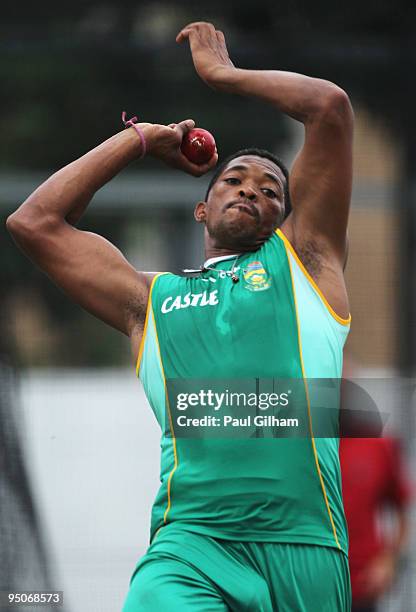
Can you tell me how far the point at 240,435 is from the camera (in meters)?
3.24

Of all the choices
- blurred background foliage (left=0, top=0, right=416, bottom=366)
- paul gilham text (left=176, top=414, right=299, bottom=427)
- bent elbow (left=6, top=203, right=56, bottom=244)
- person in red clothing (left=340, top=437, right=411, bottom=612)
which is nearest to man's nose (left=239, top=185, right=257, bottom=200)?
bent elbow (left=6, top=203, right=56, bottom=244)

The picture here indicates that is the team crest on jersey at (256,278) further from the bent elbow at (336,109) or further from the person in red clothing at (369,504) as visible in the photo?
the person in red clothing at (369,504)

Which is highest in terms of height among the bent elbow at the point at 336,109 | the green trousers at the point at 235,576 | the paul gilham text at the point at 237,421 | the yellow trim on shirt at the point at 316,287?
the bent elbow at the point at 336,109

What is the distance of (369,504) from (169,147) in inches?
73.6

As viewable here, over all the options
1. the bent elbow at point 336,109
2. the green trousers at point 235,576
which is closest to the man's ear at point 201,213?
the bent elbow at point 336,109

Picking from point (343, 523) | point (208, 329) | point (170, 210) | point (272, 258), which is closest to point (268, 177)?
point (272, 258)

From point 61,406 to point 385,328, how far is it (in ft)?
5.39

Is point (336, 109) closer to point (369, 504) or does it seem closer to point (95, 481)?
point (369, 504)

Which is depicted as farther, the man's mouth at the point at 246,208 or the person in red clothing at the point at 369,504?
the person in red clothing at the point at 369,504

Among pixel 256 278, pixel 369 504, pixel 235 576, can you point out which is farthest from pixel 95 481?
pixel 235 576

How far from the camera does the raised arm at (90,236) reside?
3.54 m

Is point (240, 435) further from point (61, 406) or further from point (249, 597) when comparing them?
point (61, 406)

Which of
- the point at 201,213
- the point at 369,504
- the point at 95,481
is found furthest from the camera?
the point at 95,481

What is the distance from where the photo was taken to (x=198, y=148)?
3.71 m
